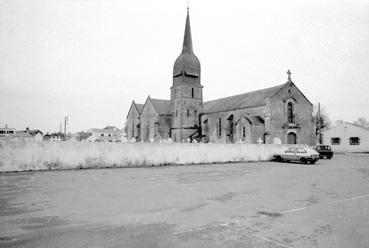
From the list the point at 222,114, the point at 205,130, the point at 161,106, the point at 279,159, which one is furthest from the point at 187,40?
the point at 279,159

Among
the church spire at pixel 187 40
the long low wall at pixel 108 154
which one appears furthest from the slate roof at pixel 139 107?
the long low wall at pixel 108 154

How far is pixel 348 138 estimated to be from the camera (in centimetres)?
5366

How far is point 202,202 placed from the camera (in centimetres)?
850

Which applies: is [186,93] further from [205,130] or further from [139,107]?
[139,107]

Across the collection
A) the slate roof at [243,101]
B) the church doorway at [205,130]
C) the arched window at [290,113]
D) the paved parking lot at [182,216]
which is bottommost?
the paved parking lot at [182,216]

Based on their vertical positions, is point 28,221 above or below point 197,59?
below

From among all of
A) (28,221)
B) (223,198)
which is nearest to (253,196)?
(223,198)

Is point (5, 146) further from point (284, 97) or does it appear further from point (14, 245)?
point (284, 97)

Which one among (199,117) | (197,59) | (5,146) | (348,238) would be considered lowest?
(348,238)

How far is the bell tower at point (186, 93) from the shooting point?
1941 inches

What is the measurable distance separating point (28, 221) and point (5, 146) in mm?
12690

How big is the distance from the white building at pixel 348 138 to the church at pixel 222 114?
12.8 meters

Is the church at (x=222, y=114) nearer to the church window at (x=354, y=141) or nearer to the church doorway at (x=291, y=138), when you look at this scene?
the church doorway at (x=291, y=138)

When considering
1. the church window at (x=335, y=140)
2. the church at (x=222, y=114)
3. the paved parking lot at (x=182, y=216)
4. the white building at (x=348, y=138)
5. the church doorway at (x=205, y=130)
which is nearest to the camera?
the paved parking lot at (x=182, y=216)
